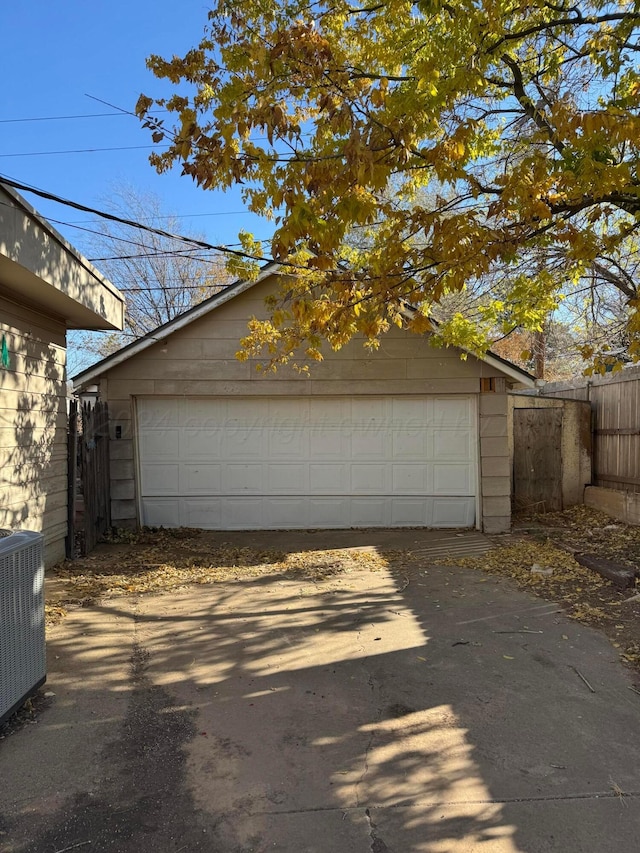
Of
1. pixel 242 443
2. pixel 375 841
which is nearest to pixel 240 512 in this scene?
pixel 242 443

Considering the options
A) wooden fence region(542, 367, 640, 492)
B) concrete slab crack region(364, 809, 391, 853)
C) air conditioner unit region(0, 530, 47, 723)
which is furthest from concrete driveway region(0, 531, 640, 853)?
wooden fence region(542, 367, 640, 492)

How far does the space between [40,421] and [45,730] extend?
412 cm

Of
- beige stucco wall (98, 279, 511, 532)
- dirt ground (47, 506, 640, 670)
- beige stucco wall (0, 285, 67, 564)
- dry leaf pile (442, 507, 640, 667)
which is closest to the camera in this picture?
dry leaf pile (442, 507, 640, 667)

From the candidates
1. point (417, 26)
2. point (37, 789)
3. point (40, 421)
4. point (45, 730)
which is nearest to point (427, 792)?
point (37, 789)

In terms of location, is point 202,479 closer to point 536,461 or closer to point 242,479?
point 242,479

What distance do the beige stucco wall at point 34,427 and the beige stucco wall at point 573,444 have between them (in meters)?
7.70

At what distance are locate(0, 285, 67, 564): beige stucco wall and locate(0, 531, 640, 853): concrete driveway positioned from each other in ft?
5.38

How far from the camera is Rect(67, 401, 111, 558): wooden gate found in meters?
7.61

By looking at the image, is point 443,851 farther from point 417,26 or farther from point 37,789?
point 417,26

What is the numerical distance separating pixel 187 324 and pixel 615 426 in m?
7.40

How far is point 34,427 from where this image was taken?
6.59 metres

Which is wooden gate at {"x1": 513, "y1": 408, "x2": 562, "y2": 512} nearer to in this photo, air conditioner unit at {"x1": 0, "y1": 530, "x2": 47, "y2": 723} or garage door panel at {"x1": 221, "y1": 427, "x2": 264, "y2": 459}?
garage door panel at {"x1": 221, "y1": 427, "x2": 264, "y2": 459}

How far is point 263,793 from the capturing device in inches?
113

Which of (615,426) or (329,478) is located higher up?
(615,426)
